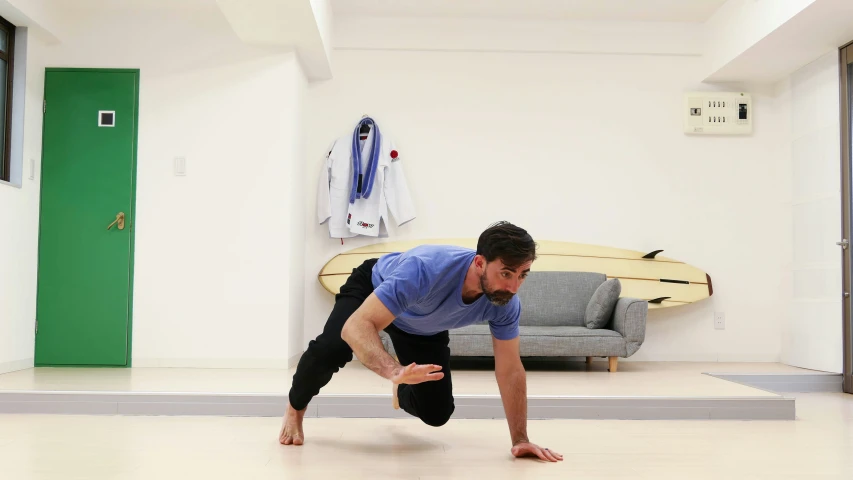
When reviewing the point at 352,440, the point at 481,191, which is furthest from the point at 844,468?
the point at 481,191

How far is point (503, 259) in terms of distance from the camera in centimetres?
220

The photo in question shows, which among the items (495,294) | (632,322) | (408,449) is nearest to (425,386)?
(408,449)

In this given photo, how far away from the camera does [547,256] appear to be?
579cm

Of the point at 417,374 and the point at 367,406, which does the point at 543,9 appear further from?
the point at 417,374

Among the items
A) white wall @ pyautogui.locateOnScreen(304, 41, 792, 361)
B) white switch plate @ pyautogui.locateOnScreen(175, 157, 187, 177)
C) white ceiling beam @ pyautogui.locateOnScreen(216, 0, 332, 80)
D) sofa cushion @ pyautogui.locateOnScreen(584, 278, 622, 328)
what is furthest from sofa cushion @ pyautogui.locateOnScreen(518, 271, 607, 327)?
white switch plate @ pyautogui.locateOnScreen(175, 157, 187, 177)

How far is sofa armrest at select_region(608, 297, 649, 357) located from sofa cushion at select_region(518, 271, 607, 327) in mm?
457

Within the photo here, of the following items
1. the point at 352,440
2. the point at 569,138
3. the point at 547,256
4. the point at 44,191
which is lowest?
the point at 352,440

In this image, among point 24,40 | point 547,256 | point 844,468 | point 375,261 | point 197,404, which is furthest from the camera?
point 547,256

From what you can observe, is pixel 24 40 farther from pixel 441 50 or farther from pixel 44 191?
pixel 441 50

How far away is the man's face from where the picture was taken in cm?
221

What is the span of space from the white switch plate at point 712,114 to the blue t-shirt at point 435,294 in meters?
3.97

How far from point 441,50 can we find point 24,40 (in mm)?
2919

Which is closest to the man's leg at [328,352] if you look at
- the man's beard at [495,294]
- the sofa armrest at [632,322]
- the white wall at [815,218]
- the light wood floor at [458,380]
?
the man's beard at [495,294]

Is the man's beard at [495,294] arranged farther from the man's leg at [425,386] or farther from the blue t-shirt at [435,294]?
the man's leg at [425,386]
